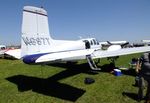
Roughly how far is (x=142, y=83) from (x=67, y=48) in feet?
19.9

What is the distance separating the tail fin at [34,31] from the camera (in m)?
10.0

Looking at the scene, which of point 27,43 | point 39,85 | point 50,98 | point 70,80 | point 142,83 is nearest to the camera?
point 142,83

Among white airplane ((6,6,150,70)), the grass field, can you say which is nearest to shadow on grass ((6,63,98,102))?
the grass field

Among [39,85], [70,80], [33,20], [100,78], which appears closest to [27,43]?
[33,20]

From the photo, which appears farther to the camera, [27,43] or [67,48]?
[67,48]

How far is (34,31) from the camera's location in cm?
1034

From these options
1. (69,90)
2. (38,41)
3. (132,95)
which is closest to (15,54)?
(38,41)

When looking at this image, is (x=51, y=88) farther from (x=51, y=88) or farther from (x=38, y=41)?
(x=38, y=41)

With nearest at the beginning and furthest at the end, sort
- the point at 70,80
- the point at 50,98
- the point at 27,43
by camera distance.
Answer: the point at 50,98 < the point at 27,43 < the point at 70,80

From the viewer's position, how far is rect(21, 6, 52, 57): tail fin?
10.0m

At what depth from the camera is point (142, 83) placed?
717cm

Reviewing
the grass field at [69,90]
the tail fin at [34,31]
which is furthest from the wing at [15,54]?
the tail fin at [34,31]

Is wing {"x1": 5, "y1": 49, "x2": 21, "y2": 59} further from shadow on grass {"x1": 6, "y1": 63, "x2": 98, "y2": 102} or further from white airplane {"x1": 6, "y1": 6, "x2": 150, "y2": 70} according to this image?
white airplane {"x1": 6, "y1": 6, "x2": 150, "y2": 70}

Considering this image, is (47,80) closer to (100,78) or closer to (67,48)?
(67,48)
